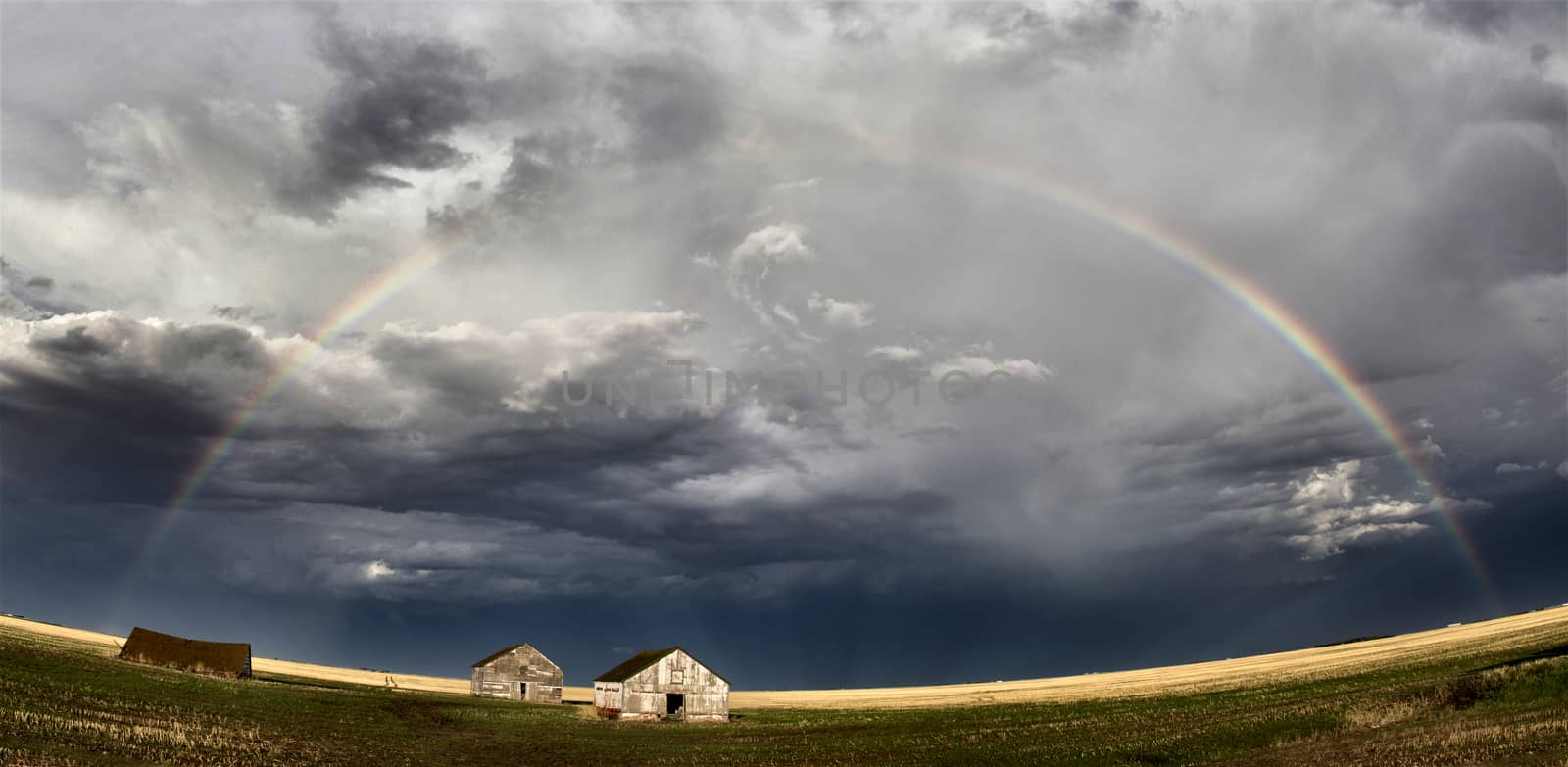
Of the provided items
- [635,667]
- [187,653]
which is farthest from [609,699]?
[187,653]

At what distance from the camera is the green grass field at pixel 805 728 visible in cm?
3244

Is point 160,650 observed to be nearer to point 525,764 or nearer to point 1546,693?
point 525,764

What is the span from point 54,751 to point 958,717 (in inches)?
2182

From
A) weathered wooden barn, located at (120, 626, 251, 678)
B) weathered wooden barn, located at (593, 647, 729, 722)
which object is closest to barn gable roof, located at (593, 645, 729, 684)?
weathered wooden barn, located at (593, 647, 729, 722)

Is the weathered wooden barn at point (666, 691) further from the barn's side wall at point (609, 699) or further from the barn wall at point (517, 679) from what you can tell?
the barn wall at point (517, 679)

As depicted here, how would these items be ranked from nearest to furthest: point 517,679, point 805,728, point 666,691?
point 805,728 → point 666,691 → point 517,679

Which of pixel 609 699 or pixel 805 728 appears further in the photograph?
pixel 609 699

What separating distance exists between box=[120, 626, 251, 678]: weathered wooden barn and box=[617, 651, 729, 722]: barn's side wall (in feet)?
111

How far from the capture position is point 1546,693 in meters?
38.2

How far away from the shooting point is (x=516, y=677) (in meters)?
98.4

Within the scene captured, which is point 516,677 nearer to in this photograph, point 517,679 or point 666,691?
point 517,679

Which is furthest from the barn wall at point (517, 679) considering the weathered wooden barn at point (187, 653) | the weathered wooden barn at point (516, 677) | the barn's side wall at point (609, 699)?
the weathered wooden barn at point (187, 653)

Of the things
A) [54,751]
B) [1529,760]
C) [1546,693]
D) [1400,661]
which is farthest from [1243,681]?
[54,751]

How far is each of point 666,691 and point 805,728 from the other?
1780cm
